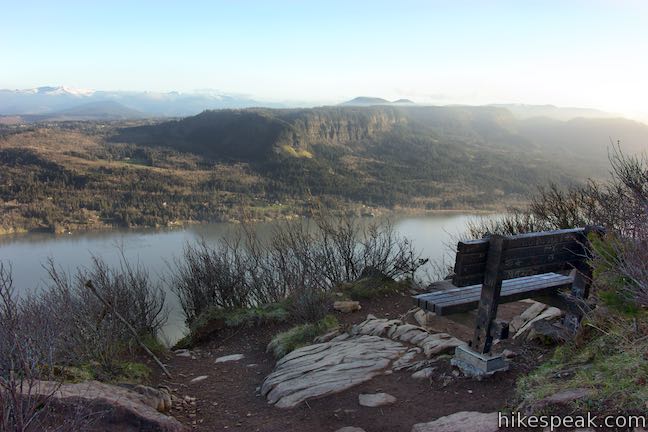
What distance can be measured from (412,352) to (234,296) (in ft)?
18.0

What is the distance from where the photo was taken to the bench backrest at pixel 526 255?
12.2 ft

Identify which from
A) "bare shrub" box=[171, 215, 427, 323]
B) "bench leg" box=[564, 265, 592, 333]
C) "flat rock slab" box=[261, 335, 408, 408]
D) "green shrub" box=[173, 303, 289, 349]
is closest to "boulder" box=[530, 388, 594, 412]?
"bench leg" box=[564, 265, 592, 333]

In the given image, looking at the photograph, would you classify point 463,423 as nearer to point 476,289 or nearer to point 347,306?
point 476,289

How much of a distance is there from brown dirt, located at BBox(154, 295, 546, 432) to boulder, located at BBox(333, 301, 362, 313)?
165 centimetres

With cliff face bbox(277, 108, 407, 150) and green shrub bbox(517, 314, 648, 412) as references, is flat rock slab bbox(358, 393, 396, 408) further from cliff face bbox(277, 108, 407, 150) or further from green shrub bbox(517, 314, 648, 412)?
cliff face bbox(277, 108, 407, 150)

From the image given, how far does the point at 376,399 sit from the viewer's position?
13.4ft

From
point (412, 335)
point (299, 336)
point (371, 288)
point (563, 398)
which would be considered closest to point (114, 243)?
point (371, 288)

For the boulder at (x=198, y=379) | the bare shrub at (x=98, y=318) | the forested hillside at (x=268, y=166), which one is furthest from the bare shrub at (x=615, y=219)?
the forested hillside at (x=268, y=166)

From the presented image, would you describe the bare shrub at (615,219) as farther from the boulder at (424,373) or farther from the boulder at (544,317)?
the boulder at (424,373)

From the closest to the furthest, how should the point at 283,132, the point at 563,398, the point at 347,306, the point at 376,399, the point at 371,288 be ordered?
1. the point at 563,398
2. the point at 376,399
3. the point at 347,306
4. the point at 371,288
5. the point at 283,132

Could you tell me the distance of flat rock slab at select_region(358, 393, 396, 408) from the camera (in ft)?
13.1

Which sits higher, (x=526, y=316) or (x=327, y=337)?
(x=526, y=316)

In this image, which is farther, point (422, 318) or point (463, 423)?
point (422, 318)

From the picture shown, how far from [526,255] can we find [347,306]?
4.04m
